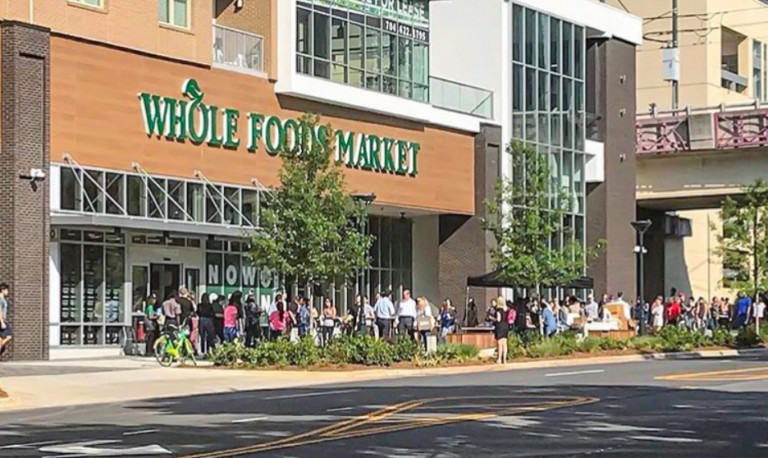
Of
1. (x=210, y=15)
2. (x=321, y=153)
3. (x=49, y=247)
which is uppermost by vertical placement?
(x=210, y=15)

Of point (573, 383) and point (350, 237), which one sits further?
point (350, 237)

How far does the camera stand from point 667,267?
240ft

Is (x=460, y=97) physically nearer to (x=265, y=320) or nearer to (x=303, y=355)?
(x=265, y=320)

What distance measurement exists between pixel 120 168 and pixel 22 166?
3.63 m

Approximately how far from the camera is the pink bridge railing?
182 feet

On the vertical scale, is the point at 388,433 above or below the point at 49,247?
below

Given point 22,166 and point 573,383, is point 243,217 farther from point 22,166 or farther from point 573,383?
point 573,383

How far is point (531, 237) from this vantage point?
41.0 meters

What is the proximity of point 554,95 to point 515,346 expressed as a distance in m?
21.2

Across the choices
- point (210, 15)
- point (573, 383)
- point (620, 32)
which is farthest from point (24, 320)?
point (620, 32)

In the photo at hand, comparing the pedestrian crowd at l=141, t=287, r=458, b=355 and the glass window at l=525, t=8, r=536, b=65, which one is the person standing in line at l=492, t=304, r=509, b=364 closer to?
the pedestrian crowd at l=141, t=287, r=458, b=355

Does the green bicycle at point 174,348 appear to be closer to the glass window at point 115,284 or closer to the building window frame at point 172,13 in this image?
the glass window at point 115,284

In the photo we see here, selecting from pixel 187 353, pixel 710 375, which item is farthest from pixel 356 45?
pixel 710 375

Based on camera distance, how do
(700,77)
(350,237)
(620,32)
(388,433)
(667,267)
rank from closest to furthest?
(388,433)
(350,237)
(620,32)
(667,267)
(700,77)
